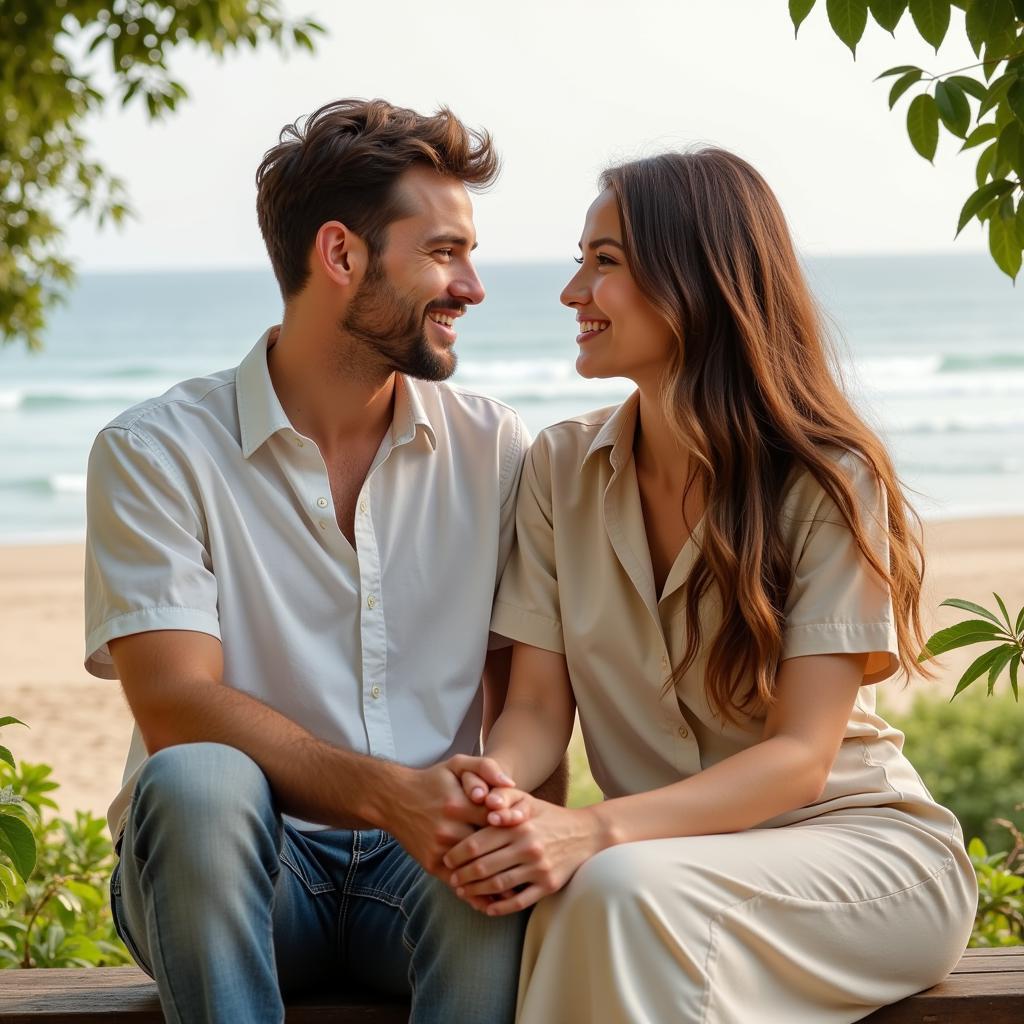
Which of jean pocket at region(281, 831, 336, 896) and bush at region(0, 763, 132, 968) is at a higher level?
jean pocket at region(281, 831, 336, 896)

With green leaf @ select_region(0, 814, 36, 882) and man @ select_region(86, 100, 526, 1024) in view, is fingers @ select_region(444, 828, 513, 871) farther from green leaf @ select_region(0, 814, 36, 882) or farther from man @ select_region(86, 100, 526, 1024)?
green leaf @ select_region(0, 814, 36, 882)

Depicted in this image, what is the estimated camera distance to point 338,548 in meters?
2.74

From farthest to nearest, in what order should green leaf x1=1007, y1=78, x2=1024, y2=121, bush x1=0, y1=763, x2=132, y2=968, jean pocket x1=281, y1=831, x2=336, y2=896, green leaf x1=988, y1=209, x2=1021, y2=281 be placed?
1. bush x1=0, y1=763, x2=132, y2=968
2. jean pocket x1=281, y1=831, x2=336, y2=896
3. green leaf x1=988, y1=209, x2=1021, y2=281
4. green leaf x1=1007, y1=78, x2=1024, y2=121

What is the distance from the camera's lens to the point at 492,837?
221cm

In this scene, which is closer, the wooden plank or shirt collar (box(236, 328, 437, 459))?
the wooden plank

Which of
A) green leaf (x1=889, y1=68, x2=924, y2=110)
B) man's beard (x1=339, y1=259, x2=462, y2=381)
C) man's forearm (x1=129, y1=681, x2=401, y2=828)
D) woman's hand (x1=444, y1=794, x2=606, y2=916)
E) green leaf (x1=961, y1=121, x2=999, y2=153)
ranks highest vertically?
green leaf (x1=889, y1=68, x2=924, y2=110)

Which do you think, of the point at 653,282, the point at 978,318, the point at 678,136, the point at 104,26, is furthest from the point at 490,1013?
the point at 978,318

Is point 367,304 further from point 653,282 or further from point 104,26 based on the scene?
point 104,26

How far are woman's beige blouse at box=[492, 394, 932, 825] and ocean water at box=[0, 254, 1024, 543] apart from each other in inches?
349

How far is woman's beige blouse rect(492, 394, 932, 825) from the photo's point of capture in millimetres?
2449

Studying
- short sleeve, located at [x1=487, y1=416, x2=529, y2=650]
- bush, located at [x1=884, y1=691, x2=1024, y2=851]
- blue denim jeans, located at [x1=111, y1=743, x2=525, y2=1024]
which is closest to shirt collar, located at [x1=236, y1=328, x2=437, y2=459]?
short sleeve, located at [x1=487, y1=416, x2=529, y2=650]

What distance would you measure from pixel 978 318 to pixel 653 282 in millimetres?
40052

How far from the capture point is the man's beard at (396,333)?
294 centimetres

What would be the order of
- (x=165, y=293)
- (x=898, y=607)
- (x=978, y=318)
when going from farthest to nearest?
(x=165, y=293), (x=978, y=318), (x=898, y=607)
